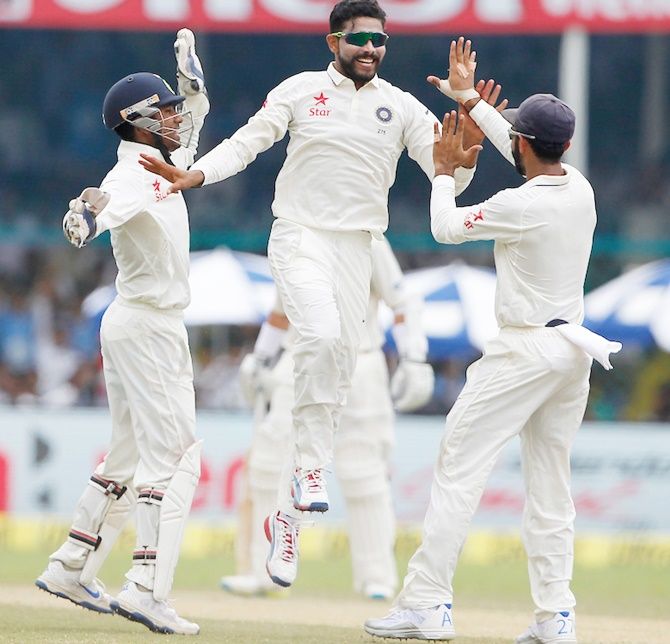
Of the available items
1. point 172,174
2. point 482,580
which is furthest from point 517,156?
point 482,580

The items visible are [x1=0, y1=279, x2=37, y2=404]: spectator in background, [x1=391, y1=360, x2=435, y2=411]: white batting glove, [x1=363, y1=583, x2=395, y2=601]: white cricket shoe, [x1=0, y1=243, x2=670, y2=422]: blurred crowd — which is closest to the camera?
[x1=363, y1=583, x2=395, y2=601]: white cricket shoe

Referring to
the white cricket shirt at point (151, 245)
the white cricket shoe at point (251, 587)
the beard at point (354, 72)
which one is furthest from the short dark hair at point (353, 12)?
the white cricket shoe at point (251, 587)

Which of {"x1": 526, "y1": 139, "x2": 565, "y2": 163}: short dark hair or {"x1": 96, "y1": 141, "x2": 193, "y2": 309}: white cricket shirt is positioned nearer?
{"x1": 526, "y1": 139, "x2": 565, "y2": 163}: short dark hair

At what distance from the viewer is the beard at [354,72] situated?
24.9 feet

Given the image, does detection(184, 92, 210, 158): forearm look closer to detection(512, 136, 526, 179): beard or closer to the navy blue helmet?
the navy blue helmet

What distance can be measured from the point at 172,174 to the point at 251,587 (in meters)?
3.79

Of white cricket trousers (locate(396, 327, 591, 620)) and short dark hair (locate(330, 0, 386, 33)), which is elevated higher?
short dark hair (locate(330, 0, 386, 33))

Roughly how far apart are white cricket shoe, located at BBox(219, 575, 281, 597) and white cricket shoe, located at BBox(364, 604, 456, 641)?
3.19 meters

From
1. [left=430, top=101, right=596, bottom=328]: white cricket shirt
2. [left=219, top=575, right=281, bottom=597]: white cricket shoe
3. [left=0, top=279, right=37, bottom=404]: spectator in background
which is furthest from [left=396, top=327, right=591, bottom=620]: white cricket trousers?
[left=0, top=279, right=37, bottom=404]: spectator in background

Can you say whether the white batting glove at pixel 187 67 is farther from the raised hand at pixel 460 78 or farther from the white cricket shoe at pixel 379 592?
the white cricket shoe at pixel 379 592


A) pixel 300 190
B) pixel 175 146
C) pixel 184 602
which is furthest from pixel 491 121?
pixel 184 602

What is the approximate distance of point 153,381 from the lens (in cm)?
755

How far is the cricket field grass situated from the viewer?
7586 mm

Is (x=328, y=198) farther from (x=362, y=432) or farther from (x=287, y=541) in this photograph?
(x=362, y=432)
